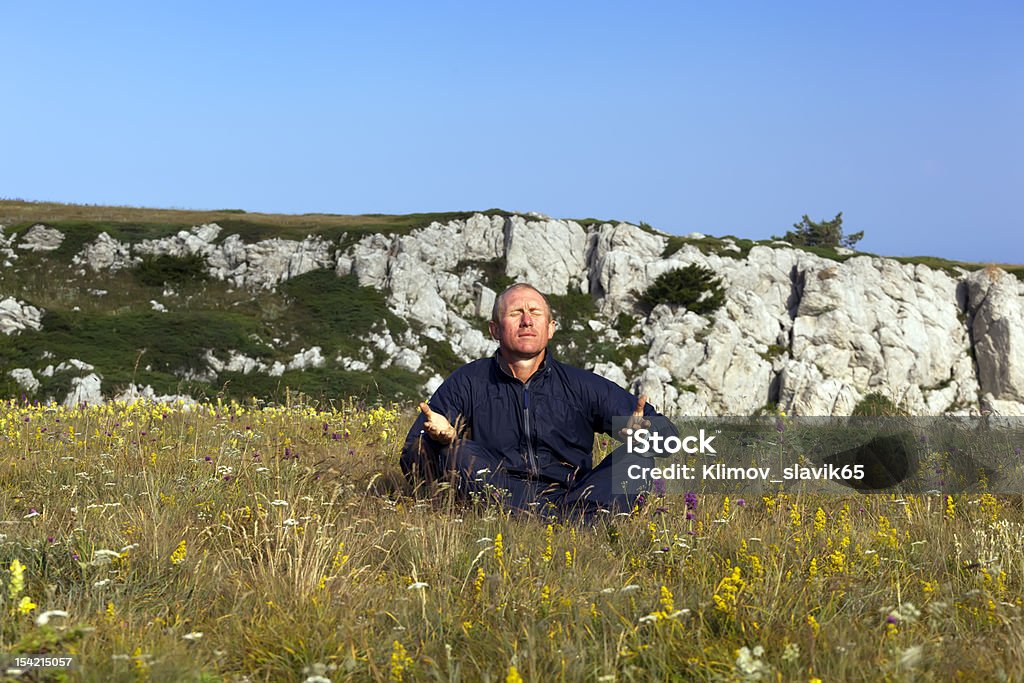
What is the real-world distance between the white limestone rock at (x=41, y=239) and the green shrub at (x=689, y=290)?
104 feet

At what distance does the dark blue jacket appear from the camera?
5730 millimetres

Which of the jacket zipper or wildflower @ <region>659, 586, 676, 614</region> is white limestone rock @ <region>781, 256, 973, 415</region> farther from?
wildflower @ <region>659, 586, 676, 614</region>

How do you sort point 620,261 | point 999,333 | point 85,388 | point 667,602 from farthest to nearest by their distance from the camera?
point 620,261 < point 999,333 < point 85,388 < point 667,602

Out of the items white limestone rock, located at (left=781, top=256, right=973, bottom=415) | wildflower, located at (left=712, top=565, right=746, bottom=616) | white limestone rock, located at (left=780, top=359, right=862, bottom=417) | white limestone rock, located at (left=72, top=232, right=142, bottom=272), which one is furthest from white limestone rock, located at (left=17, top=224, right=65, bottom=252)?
wildflower, located at (left=712, top=565, right=746, bottom=616)

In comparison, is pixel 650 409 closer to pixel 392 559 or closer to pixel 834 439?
pixel 392 559

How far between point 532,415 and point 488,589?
7.49 feet

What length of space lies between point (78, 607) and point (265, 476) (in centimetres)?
248

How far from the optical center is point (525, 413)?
18.9ft

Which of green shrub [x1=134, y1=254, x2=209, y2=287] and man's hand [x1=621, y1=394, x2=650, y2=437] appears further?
green shrub [x1=134, y1=254, x2=209, y2=287]

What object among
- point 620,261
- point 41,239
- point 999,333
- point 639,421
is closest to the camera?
point 639,421

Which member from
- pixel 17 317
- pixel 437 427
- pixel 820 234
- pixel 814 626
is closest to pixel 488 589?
pixel 814 626

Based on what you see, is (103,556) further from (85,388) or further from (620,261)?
(620,261)

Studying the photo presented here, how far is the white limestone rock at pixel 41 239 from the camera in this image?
132ft

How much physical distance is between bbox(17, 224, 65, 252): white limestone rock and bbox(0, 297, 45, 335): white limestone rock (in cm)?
1125
